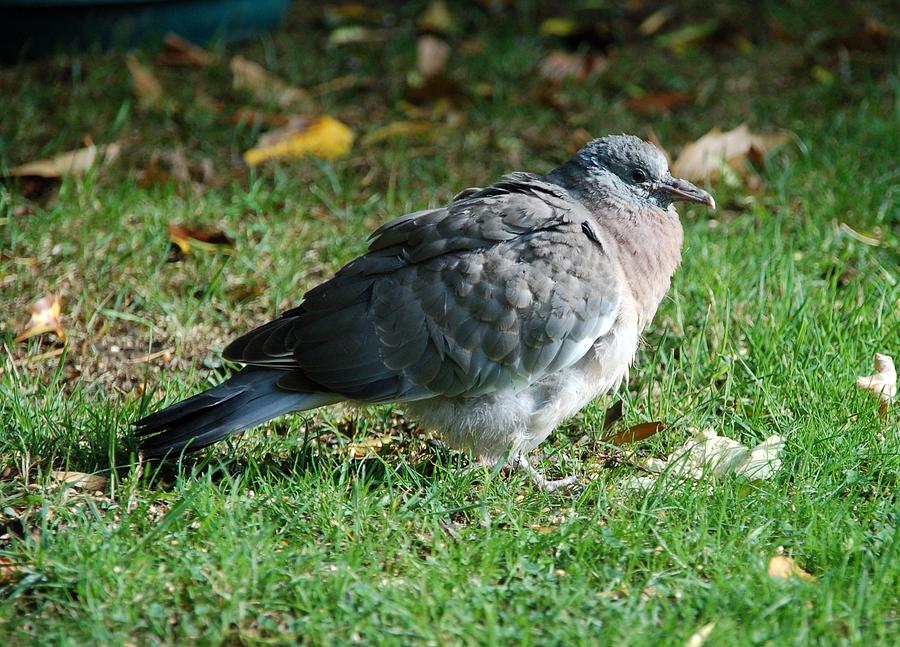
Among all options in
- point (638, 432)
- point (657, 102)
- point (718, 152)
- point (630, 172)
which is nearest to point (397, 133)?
point (657, 102)

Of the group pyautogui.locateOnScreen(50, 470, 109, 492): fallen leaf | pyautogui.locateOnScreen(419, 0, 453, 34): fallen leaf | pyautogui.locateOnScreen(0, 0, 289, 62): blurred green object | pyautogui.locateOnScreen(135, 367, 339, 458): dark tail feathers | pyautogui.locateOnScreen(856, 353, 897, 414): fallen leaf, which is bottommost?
pyautogui.locateOnScreen(856, 353, 897, 414): fallen leaf

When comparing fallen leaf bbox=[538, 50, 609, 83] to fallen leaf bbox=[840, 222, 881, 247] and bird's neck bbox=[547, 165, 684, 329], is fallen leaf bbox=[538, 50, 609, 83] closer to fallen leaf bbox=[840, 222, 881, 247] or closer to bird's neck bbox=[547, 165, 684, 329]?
fallen leaf bbox=[840, 222, 881, 247]

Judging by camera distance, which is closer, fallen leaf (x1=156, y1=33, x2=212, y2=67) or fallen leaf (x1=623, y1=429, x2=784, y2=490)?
fallen leaf (x1=623, y1=429, x2=784, y2=490)

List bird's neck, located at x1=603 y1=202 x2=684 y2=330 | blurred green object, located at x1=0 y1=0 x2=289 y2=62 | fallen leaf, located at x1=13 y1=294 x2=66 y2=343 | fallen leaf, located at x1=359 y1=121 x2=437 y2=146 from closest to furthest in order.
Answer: bird's neck, located at x1=603 y1=202 x2=684 y2=330, fallen leaf, located at x1=13 y1=294 x2=66 y2=343, fallen leaf, located at x1=359 y1=121 x2=437 y2=146, blurred green object, located at x1=0 y1=0 x2=289 y2=62

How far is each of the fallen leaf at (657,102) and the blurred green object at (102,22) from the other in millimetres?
2475

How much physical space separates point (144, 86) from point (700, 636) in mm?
4346

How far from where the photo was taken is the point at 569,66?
6.11 m

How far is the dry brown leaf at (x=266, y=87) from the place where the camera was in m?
5.69

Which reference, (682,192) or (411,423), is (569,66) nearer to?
(682,192)

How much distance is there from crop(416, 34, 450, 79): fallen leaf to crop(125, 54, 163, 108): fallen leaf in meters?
1.47

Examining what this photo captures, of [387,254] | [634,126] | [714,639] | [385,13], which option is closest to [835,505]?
[714,639]

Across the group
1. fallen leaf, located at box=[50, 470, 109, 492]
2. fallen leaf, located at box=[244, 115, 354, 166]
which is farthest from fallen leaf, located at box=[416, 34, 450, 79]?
fallen leaf, located at box=[50, 470, 109, 492]

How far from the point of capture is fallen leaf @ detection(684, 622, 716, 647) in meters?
2.44

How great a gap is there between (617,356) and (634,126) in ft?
8.32
